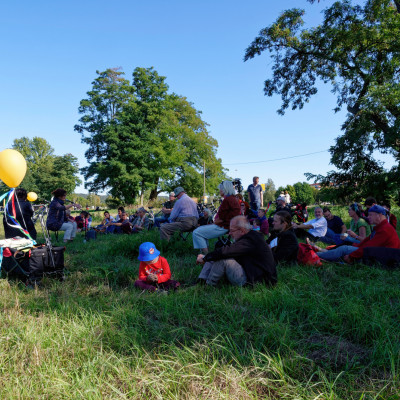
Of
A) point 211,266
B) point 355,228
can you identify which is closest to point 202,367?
point 211,266

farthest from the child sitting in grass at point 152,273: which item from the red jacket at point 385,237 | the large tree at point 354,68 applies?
the large tree at point 354,68

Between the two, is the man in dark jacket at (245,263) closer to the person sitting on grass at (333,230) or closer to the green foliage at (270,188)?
the person sitting on grass at (333,230)

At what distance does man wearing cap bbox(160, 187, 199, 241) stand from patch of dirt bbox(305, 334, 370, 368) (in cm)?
436

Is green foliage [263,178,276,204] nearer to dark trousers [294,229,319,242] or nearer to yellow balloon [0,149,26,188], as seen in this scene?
dark trousers [294,229,319,242]

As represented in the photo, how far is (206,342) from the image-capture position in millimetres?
2383

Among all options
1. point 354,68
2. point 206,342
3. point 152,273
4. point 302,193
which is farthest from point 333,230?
point 302,193

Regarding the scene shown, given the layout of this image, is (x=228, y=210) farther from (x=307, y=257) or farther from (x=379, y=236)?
(x=379, y=236)

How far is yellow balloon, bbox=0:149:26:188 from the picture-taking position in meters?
4.65

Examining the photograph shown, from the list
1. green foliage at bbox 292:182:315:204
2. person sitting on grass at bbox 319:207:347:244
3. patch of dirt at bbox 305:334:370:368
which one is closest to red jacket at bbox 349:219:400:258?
person sitting on grass at bbox 319:207:347:244

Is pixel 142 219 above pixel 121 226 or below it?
above

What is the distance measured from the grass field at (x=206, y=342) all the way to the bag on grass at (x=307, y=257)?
35.9 inches

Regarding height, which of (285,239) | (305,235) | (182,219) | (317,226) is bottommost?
(305,235)

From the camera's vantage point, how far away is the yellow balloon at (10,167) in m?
4.65

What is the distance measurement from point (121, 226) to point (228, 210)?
6.35 m
